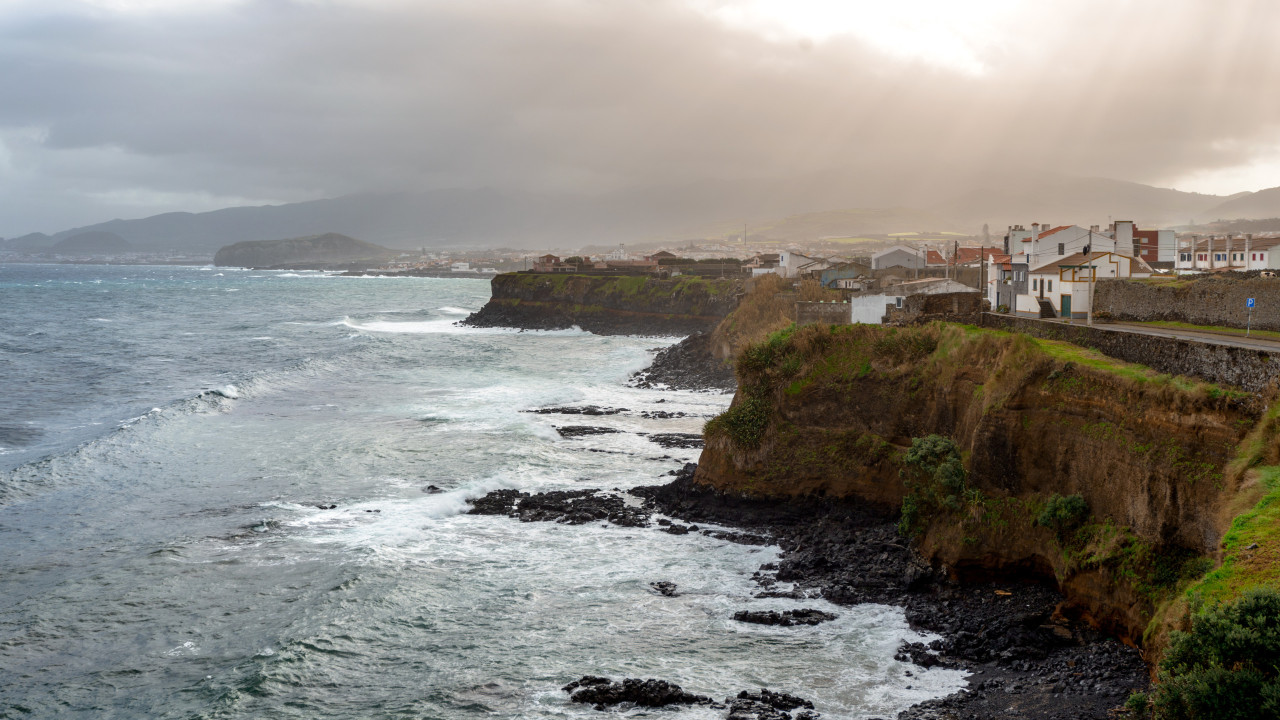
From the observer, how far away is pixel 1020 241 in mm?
46094

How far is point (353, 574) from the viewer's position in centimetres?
2277

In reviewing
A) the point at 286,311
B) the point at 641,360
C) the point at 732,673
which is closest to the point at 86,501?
the point at 732,673

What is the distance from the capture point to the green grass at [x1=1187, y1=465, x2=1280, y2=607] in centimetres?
1270

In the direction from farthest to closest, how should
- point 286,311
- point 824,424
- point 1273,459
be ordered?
point 286,311, point 824,424, point 1273,459

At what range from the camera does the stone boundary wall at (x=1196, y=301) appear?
23469 millimetres

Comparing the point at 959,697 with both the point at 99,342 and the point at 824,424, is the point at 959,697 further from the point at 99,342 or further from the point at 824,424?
the point at 99,342

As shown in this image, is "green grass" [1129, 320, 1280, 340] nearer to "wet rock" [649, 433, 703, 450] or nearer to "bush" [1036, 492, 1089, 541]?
"bush" [1036, 492, 1089, 541]

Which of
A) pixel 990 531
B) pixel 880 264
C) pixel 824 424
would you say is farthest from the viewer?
pixel 880 264

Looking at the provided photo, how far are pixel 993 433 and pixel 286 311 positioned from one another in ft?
387

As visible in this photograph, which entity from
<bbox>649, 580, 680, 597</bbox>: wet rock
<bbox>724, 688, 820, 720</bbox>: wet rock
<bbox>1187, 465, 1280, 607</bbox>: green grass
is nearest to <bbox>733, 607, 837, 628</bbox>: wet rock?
<bbox>649, 580, 680, 597</bbox>: wet rock

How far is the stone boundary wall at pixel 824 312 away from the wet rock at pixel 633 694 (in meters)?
30.8

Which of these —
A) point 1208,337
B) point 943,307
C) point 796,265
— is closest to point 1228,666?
point 1208,337

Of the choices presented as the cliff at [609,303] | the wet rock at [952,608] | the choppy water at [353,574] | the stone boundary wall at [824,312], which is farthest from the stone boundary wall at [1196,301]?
the cliff at [609,303]

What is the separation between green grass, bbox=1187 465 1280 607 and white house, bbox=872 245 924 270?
193ft
